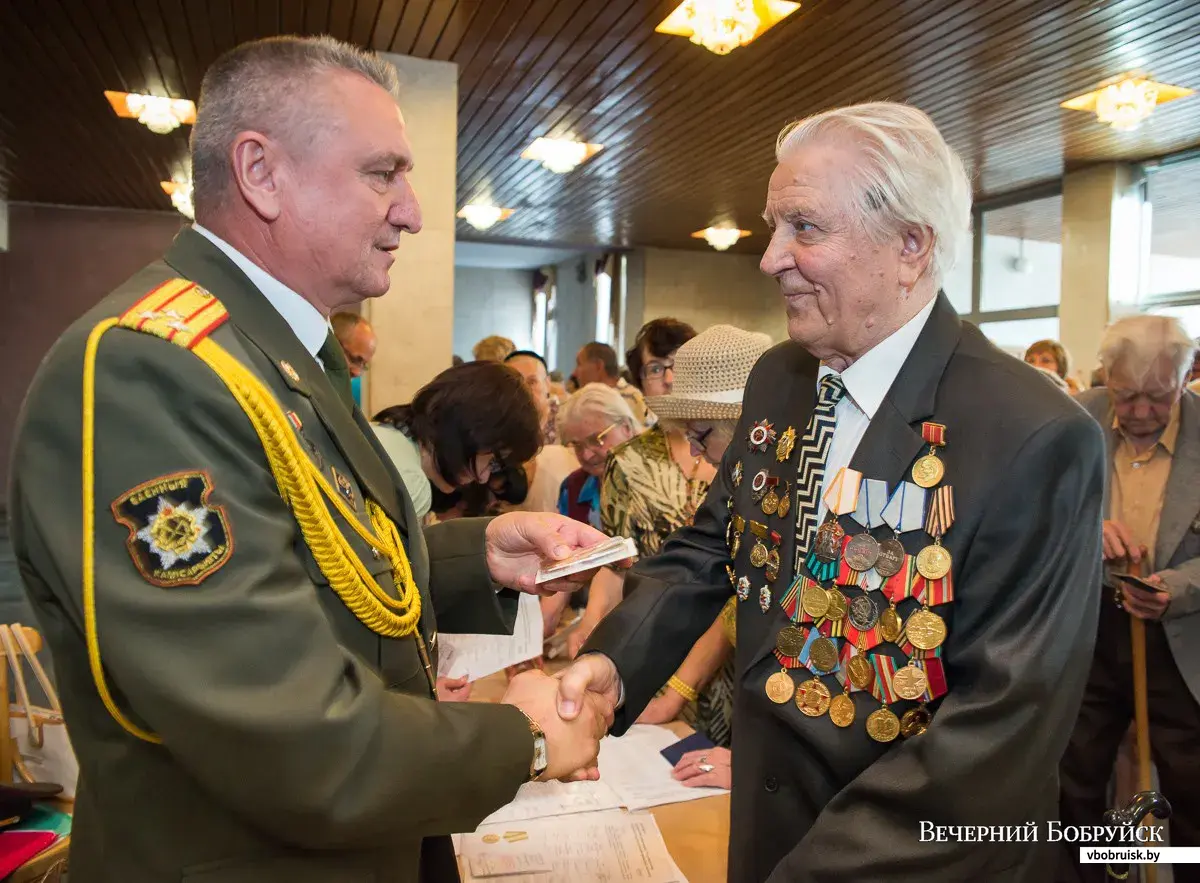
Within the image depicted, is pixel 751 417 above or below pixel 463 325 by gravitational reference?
below

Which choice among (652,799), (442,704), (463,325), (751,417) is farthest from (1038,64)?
(463,325)

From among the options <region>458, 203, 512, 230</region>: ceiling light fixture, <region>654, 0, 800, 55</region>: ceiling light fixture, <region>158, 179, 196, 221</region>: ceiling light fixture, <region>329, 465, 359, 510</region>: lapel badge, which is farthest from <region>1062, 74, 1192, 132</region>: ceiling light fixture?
<region>158, 179, 196, 221</region>: ceiling light fixture

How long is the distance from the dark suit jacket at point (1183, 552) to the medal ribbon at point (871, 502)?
6.85 ft

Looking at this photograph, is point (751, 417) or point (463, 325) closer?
point (751, 417)

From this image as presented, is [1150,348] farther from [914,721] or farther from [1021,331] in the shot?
[1021,331]

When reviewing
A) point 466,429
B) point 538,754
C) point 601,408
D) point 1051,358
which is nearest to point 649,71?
point 1051,358

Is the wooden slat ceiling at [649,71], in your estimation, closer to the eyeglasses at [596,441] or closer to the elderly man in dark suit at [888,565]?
the eyeglasses at [596,441]

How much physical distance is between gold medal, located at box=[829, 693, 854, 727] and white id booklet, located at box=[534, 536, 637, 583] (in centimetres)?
39

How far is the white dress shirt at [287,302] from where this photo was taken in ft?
4.03

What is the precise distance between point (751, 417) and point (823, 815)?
0.74 m

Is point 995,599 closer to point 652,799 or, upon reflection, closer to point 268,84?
point 652,799

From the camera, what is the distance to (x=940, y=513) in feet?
4.23

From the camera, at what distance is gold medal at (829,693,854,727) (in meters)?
1.33

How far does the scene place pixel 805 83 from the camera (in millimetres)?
6391
